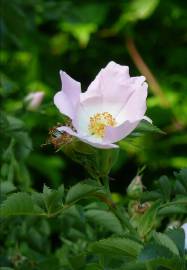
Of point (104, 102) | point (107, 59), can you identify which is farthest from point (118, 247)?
point (107, 59)

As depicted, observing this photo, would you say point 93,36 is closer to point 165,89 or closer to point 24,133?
point 165,89

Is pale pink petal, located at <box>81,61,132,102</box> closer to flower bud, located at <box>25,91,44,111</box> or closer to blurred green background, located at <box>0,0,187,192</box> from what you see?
flower bud, located at <box>25,91,44,111</box>

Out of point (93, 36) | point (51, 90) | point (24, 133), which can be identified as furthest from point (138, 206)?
point (93, 36)

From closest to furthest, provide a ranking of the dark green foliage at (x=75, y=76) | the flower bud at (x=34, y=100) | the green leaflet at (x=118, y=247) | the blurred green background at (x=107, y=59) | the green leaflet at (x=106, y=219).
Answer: the green leaflet at (x=118, y=247) < the green leaflet at (x=106, y=219) < the dark green foliage at (x=75, y=76) < the flower bud at (x=34, y=100) < the blurred green background at (x=107, y=59)

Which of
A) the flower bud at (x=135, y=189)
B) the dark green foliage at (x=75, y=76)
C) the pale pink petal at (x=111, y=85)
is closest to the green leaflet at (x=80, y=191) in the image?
the pale pink petal at (x=111, y=85)

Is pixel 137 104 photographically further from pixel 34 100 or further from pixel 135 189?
pixel 34 100

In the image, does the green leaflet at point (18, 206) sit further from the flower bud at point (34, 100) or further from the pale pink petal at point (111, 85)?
the flower bud at point (34, 100)
